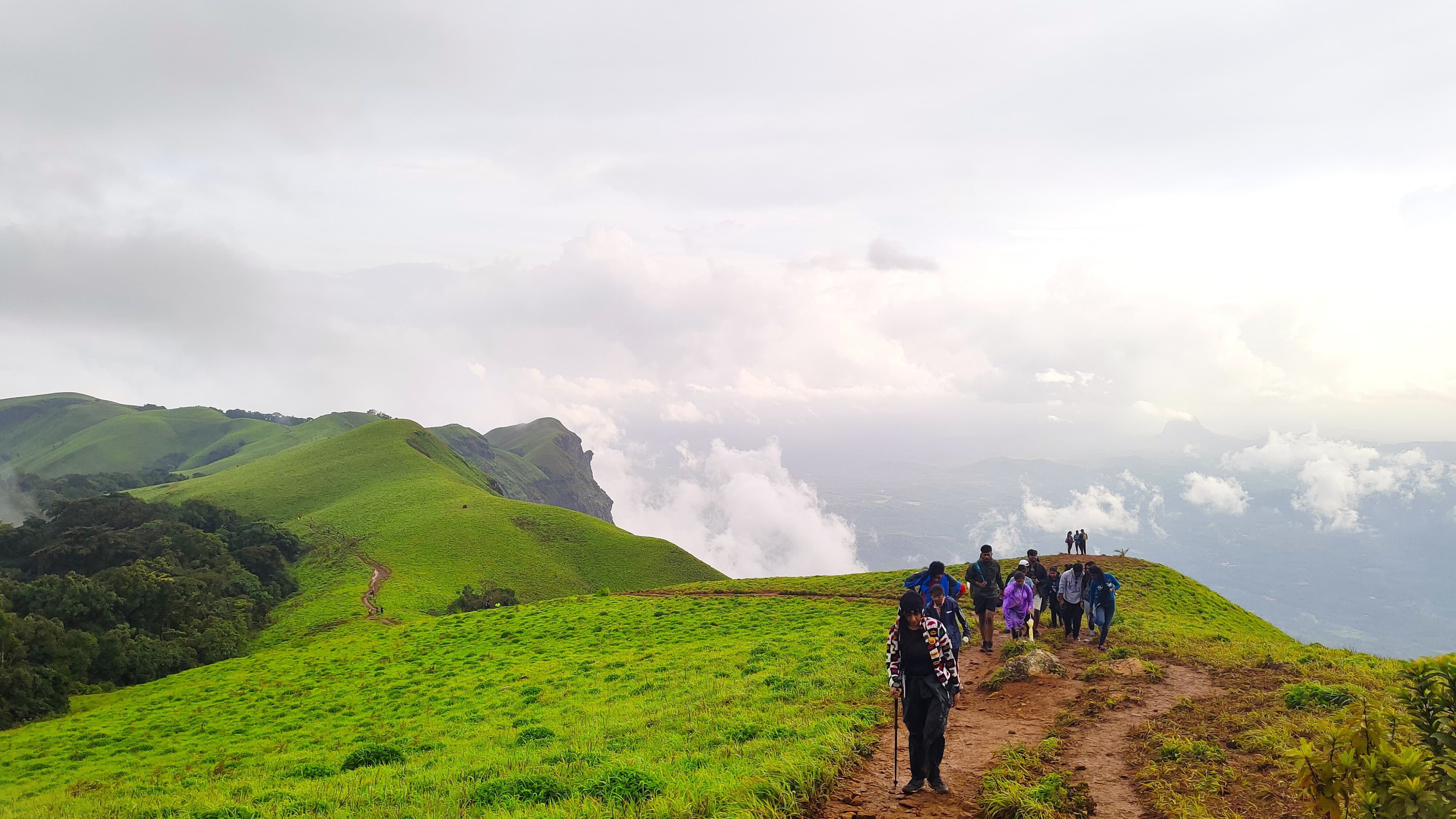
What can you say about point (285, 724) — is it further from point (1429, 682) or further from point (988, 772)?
point (1429, 682)

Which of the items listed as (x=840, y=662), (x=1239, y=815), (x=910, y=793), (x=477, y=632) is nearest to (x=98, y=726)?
(x=477, y=632)

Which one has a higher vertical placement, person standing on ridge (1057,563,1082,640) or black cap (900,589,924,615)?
black cap (900,589,924,615)

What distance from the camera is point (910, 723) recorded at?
10.4 metres

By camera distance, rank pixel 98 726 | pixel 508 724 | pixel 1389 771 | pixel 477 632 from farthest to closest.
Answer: pixel 477 632, pixel 98 726, pixel 508 724, pixel 1389 771

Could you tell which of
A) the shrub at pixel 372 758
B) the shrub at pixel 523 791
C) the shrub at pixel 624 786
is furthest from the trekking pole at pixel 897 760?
the shrub at pixel 372 758

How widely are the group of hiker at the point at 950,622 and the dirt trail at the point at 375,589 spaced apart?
157ft

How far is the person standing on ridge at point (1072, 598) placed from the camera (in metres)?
22.8

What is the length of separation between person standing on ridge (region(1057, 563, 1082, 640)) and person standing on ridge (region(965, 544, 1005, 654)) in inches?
132

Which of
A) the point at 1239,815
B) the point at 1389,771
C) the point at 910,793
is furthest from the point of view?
the point at 910,793

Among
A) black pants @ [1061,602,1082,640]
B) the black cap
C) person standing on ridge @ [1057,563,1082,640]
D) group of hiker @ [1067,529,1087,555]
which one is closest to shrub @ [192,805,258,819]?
the black cap

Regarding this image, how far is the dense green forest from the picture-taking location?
39.4m

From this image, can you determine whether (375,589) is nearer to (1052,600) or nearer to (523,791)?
(523,791)

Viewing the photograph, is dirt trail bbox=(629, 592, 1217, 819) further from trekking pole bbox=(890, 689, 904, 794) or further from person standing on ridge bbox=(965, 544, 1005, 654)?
person standing on ridge bbox=(965, 544, 1005, 654)

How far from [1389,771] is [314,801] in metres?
16.8
